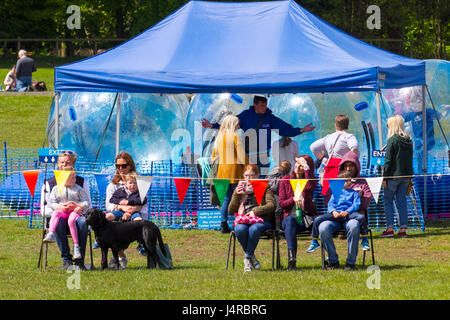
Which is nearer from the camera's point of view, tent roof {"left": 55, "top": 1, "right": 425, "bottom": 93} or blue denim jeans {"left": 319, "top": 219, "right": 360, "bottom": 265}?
blue denim jeans {"left": 319, "top": 219, "right": 360, "bottom": 265}

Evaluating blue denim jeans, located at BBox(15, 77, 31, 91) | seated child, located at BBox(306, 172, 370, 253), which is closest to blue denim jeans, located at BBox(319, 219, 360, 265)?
seated child, located at BBox(306, 172, 370, 253)

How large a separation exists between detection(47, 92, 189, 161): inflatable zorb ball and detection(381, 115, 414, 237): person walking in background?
410 centimetres

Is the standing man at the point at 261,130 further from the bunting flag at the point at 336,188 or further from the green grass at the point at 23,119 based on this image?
the green grass at the point at 23,119

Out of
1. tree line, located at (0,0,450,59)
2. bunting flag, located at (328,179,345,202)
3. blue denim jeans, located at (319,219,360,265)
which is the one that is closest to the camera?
blue denim jeans, located at (319,219,360,265)

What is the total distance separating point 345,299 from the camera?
7.72m

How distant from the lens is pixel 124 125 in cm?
1532

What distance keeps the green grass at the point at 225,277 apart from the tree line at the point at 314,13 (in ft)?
80.0

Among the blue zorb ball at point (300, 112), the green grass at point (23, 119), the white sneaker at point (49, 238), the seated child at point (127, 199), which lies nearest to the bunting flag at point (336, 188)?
the seated child at point (127, 199)

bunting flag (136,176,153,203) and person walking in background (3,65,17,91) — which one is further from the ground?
person walking in background (3,65,17,91)

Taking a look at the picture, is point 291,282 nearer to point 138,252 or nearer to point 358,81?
point 138,252

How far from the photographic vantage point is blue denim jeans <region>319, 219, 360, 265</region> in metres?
9.22

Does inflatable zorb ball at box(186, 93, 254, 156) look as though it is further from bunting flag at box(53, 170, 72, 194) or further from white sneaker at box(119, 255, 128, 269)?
white sneaker at box(119, 255, 128, 269)

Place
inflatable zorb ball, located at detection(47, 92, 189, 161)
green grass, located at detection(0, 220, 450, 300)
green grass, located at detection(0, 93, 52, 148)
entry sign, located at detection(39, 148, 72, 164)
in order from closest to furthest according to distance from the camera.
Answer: green grass, located at detection(0, 220, 450, 300) → entry sign, located at detection(39, 148, 72, 164) → inflatable zorb ball, located at detection(47, 92, 189, 161) → green grass, located at detection(0, 93, 52, 148)

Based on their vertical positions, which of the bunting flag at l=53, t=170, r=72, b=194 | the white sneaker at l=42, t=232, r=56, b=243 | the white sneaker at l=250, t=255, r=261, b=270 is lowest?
the white sneaker at l=250, t=255, r=261, b=270
